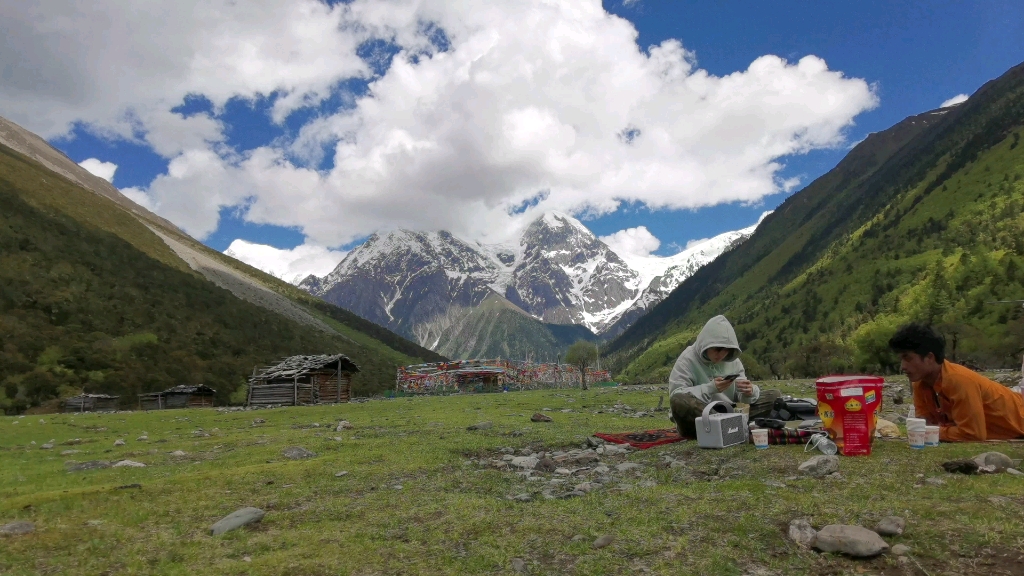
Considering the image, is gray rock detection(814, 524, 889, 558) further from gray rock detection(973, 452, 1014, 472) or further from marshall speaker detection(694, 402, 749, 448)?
marshall speaker detection(694, 402, 749, 448)

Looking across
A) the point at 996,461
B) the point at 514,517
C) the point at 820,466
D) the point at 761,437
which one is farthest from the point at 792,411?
the point at 514,517

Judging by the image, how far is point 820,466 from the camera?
6.60 metres

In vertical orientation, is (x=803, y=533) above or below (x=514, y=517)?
above

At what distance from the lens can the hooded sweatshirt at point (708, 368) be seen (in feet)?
31.6

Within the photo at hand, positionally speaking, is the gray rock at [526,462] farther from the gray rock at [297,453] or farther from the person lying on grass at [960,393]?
the person lying on grass at [960,393]

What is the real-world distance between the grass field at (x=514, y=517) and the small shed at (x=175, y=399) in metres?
43.5

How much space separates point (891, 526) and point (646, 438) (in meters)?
6.90

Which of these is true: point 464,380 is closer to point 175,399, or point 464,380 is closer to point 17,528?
point 175,399

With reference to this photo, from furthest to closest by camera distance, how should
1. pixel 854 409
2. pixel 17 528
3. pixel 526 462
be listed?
pixel 526 462, pixel 854 409, pixel 17 528

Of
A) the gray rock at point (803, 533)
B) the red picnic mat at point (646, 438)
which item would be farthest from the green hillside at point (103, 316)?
the gray rock at point (803, 533)

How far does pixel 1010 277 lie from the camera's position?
7150 cm

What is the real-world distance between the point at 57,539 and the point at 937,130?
25385cm

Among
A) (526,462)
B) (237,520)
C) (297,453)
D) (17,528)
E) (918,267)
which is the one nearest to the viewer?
(17,528)

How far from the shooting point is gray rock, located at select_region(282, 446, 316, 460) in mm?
11289
